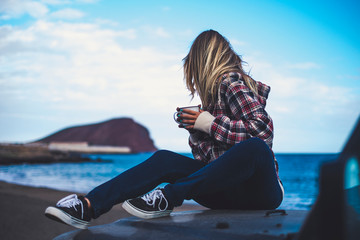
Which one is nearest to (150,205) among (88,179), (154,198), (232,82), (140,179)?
(154,198)

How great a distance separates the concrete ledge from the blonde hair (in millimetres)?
768

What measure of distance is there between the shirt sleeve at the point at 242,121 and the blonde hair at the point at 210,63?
0.15m

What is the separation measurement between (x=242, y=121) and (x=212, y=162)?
11.9 inches

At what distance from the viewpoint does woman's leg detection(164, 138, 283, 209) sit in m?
1.75

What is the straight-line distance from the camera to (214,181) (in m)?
1.81

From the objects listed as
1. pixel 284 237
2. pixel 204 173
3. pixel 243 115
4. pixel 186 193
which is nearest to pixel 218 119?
pixel 243 115

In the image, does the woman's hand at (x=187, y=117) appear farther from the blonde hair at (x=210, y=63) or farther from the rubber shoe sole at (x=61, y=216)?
the rubber shoe sole at (x=61, y=216)

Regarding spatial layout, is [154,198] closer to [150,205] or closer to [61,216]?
[150,205]

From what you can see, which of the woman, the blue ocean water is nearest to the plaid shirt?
the woman

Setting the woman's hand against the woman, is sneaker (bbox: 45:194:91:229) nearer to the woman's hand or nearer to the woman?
the woman

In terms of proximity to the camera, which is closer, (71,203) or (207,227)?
(207,227)

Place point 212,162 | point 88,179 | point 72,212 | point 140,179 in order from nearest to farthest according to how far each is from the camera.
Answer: point 72,212 → point 212,162 → point 140,179 → point 88,179

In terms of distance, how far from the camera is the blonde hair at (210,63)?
2107mm

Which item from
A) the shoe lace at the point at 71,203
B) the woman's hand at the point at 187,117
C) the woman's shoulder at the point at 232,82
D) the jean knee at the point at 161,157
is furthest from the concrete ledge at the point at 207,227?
the woman's shoulder at the point at 232,82
